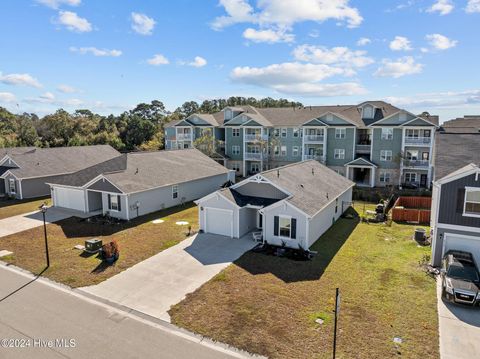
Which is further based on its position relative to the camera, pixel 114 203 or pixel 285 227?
pixel 114 203

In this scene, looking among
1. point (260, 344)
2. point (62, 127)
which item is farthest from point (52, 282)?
point (62, 127)

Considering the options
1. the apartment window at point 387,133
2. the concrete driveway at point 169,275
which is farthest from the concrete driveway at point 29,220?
the apartment window at point 387,133

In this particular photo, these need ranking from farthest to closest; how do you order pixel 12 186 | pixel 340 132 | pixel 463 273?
pixel 340 132 < pixel 12 186 < pixel 463 273

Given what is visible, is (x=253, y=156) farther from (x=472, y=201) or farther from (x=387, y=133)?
(x=472, y=201)

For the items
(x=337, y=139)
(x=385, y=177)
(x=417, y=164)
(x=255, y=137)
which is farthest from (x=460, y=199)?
(x=255, y=137)

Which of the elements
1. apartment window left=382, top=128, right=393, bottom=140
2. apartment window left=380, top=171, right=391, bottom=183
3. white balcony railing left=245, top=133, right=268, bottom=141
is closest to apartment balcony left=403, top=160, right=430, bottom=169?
apartment window left=380, top=171, right=391, bottom=183

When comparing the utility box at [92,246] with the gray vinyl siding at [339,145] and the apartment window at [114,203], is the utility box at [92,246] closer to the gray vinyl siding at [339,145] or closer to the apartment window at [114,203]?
the apartment window at [114,203]
